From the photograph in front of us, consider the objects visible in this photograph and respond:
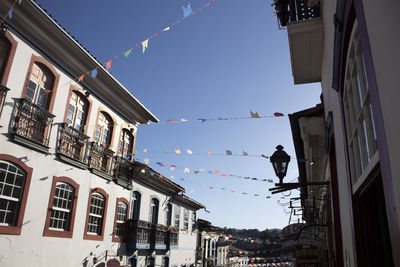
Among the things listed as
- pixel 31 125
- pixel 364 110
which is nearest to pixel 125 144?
pixel 31 125

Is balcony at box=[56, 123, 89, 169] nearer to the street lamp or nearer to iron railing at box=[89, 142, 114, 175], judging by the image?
iron railing at box=[89, 142, 114, 175]

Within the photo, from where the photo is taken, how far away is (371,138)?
2.66m

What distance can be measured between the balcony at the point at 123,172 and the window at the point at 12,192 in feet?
17.3

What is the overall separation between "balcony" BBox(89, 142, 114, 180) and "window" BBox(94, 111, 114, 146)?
1.34ft

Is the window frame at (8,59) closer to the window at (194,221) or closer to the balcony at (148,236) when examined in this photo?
the balcony at (148,236)

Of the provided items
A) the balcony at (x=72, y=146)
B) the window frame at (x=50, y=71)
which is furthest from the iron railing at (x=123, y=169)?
the window frame at (x=50, y=71)

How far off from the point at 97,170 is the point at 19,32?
579 cm

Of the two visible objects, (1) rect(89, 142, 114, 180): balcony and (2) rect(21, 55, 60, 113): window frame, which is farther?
(1) rect(89, 142, 114, 180): balcony

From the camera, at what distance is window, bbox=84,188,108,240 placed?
42.2 ft

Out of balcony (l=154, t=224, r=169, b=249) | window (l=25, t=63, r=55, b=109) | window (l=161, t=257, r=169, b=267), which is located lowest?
window (l=161, t=257, r=169, b=267)

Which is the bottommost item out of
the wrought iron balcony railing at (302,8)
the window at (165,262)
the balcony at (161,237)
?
the window at (165,262)

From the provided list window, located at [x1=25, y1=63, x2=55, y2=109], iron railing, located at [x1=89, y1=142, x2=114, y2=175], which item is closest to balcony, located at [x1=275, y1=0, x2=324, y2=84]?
window, located at [x1=25, y1=63, x2=55, y2=109]

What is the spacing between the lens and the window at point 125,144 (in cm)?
1588

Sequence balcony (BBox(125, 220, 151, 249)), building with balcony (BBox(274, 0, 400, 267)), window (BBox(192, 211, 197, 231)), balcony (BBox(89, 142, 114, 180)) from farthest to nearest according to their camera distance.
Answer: window (BBox(192, 211, 197, 231)) < balcony (BBox(125, 220, 151, 249)) < balcony (BBox(89, 142, 114, 180)) < building with balcony (BBox(274, 0, 400, 267))
